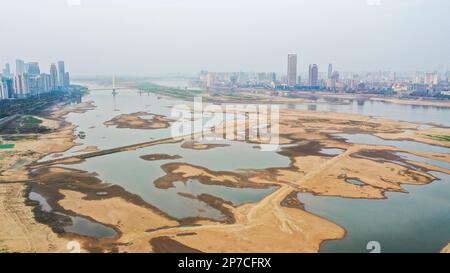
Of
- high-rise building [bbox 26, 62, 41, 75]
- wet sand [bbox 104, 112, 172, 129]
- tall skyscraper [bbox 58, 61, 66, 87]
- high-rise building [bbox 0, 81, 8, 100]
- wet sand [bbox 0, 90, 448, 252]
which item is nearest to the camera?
wet sand [bbox 0, 90, 448, 252]

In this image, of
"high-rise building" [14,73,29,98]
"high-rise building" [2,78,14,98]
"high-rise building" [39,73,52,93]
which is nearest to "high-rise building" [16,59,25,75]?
"high-rise building" [39,73,52,93]

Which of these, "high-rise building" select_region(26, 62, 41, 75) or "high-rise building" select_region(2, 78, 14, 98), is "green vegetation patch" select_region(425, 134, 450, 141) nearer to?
"high-rise building" select_region(2, 78, 14, 98)

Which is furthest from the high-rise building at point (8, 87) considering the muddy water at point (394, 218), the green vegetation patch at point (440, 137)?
the green vegetation patch at point (440, 137)

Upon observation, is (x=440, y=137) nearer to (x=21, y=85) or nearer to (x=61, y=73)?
(x=21, y=85)

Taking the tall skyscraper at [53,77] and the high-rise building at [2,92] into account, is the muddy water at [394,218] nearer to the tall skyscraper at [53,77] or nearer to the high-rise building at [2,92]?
the high-rise building at [2,92]

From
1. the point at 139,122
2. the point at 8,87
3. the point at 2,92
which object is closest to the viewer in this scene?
the point at 139,122

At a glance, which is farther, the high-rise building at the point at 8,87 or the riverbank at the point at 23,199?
the high-rise building at the point at 8,87

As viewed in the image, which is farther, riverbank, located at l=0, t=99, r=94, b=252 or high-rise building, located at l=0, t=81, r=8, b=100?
high-rise building, located at l=0, t=81, r=8, b=100

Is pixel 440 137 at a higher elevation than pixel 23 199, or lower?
higher

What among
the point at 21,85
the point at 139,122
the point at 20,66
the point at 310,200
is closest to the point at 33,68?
the point at 20,66
